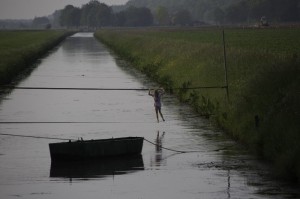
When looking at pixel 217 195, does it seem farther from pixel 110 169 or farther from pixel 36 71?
pixel 36 71

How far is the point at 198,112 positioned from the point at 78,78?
91.4 ft

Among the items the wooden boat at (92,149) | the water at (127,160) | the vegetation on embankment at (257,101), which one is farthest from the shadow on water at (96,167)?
the vegetation on embankment at (257,101)

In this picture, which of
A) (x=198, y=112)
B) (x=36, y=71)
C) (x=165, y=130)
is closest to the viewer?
(x=165, y=130)

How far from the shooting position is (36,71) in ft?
246

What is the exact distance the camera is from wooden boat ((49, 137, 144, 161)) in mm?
25812

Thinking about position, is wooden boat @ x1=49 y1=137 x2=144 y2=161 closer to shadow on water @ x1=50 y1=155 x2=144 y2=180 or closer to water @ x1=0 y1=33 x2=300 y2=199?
shadow on water @ x1=50 y1=155 x2=144 y2=180

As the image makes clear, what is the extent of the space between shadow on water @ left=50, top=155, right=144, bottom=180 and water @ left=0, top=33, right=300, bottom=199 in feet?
0.12

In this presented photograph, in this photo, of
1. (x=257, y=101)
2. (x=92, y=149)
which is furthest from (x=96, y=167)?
(x=257, y=101)

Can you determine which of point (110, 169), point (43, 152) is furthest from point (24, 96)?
point (110, 169)

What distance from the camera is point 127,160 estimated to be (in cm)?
2677

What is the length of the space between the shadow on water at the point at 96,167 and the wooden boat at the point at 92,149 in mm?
208

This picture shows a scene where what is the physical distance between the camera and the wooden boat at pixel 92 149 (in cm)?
2581

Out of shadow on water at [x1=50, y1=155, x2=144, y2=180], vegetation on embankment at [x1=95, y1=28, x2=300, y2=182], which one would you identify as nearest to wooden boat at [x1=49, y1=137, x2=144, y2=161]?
shadow on water at [x1=50, y1=155, x2=144, y2=180]

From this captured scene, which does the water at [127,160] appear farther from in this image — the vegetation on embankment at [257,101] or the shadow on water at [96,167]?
the vegetation on embankment at [257,101]
